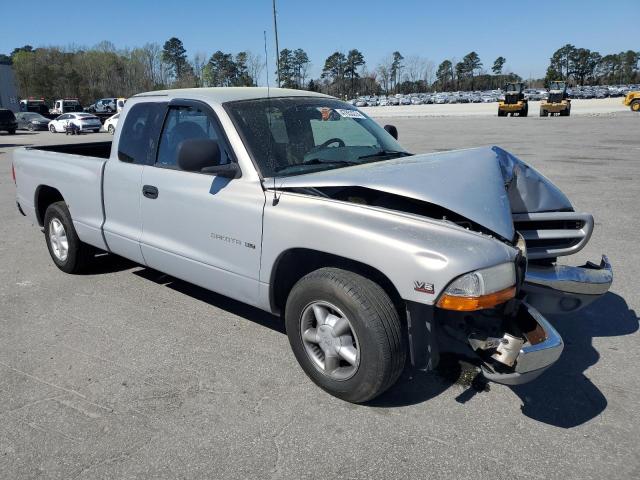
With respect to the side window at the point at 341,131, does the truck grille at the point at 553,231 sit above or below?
below

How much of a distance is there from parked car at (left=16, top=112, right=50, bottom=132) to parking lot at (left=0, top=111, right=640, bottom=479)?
38.2 m

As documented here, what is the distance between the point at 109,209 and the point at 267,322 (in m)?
1.78

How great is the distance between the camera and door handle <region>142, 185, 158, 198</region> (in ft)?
13.9

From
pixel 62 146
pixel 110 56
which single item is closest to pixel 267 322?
pixel 62 146

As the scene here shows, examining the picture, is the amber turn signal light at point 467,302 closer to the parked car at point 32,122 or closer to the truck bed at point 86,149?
the truck bed at point 86,149

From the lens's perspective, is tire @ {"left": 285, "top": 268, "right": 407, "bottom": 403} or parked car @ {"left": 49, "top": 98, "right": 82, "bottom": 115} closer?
tire @ {"left": 285, "top": 268, "right": 407, "bottom": 403}

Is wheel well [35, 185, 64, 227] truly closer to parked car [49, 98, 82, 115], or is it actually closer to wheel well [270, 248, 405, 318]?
wheel well [270, 248, 405, 318]

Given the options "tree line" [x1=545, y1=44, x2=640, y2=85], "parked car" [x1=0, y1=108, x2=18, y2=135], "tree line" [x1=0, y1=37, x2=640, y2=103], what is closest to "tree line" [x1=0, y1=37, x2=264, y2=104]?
"tree line" [x1=0, y1=37, x2=640, y2=103]

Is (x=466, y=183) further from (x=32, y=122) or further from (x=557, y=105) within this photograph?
(x=32, y=122)

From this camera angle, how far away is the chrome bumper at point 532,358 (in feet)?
8.75

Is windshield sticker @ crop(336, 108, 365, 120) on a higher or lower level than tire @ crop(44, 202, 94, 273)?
higher

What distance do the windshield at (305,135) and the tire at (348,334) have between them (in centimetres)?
96

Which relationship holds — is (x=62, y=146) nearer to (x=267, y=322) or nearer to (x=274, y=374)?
(x=267, y=322)

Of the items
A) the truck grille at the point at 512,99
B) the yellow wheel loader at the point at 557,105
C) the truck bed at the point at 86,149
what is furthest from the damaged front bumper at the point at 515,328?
the truck grille at the point at 512,99
